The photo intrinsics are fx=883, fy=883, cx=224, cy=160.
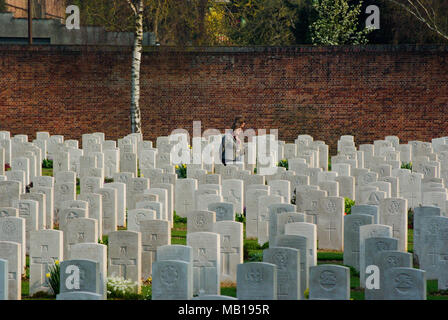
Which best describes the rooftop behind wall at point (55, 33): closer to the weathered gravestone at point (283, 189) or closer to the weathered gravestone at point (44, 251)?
the weathered gravestone at point (283, 189)

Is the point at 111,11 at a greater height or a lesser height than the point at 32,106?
greater

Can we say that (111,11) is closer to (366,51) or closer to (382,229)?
(366,51)

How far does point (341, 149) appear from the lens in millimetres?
22656

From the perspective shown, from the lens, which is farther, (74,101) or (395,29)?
(395,29)

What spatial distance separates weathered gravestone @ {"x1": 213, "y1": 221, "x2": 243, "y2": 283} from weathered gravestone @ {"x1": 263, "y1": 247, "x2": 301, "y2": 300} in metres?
1.59

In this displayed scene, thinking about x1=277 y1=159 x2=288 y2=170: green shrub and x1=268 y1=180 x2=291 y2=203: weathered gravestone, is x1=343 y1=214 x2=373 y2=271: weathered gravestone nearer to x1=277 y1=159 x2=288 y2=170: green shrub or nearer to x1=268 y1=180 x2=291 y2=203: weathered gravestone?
x1=268 y1=180 x2=291 y2=203: weathered gravestone

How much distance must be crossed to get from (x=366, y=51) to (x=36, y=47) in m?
10.2

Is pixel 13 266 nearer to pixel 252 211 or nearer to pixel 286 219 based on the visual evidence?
pixel 286 219

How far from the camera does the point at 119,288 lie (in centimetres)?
1080

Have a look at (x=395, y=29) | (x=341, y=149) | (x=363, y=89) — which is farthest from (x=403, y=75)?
(x=341, y=149)

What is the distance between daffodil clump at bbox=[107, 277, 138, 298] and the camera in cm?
1078

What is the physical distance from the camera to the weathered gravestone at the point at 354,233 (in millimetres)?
12375

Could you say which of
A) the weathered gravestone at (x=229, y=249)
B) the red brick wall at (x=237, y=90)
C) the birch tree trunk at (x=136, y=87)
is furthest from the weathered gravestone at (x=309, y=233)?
the red brick wall at (x=237, y=90)

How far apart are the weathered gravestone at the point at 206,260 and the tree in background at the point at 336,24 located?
20495 millimetres
